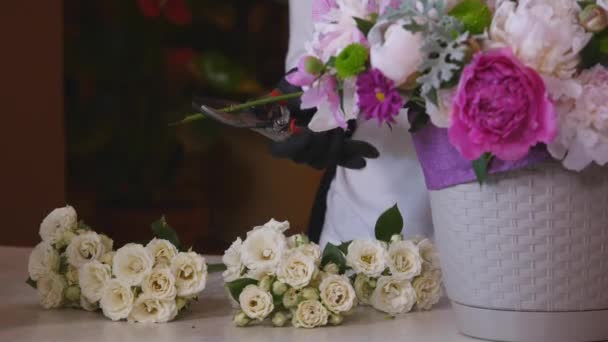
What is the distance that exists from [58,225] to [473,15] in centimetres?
51

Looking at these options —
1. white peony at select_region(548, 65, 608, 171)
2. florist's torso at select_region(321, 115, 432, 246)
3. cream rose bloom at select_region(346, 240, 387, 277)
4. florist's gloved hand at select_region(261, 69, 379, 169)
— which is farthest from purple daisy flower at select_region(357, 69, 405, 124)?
florist's torso at select_region(321, 115, 432, 246)

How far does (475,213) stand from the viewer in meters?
0.92

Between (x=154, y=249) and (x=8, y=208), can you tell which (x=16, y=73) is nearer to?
(x=8, y=208)

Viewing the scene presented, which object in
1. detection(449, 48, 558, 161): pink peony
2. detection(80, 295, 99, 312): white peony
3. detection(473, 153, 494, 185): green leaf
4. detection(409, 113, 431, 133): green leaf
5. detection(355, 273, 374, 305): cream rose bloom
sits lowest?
detection(80, 295, 99, 312): white peony

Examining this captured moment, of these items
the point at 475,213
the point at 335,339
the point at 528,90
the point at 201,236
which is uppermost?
the point at 528,90

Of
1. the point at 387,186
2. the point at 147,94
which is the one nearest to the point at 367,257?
the point at 387,186

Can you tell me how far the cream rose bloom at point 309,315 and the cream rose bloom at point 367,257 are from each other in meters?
0.07

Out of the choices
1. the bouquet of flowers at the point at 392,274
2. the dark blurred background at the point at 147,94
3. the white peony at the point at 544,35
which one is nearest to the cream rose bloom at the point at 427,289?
the bouquet of flowers at the point at 392,274

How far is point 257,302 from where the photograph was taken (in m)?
1.01

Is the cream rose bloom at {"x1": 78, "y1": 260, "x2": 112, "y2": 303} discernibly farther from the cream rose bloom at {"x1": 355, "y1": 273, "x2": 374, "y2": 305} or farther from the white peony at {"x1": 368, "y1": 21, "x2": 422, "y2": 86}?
the white peony at {"x1": 368, "y1": 21, "x2": 422, "y2": 86}

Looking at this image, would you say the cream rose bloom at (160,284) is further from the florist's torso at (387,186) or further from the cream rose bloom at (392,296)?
the florist's torso at (387,186)

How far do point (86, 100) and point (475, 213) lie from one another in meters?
2.68

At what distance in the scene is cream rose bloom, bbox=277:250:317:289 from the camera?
101cm

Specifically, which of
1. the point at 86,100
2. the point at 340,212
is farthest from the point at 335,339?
the point at 86,100
